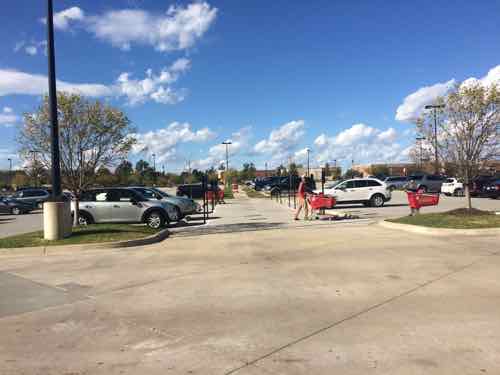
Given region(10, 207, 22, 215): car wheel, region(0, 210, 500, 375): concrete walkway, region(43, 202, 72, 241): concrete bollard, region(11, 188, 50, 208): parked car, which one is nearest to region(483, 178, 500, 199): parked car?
region(0, 210, 500, 375): concrete walkway

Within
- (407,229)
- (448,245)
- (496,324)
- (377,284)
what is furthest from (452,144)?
(496,324)

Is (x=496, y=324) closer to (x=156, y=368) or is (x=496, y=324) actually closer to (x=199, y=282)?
(x=156, y=368)

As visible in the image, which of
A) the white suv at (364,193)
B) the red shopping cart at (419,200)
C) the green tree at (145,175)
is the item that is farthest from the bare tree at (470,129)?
the green tree at (145,175)

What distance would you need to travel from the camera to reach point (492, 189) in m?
27.9

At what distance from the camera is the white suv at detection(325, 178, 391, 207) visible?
909 inches

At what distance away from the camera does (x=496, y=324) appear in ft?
15.6

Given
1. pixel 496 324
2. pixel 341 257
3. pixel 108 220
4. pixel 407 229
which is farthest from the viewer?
pixel 108 220

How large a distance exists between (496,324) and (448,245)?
5.47 meters

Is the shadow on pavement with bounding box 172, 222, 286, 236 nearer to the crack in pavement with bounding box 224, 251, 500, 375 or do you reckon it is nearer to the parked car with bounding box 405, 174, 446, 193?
the crack in pavement with bounding box 224, 251, 500, 375

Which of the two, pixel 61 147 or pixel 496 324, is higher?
pixel 61 147

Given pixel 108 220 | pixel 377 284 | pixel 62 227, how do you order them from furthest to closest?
pixel 108 220 < pixel 62 227 < pixel 377 284

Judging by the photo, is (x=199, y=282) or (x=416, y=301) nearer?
(x=416, y=301)

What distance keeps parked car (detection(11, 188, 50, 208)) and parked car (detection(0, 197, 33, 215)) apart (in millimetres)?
339

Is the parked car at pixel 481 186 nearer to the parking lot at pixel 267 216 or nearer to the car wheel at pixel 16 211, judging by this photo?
the parking lot at pixel 267 216
